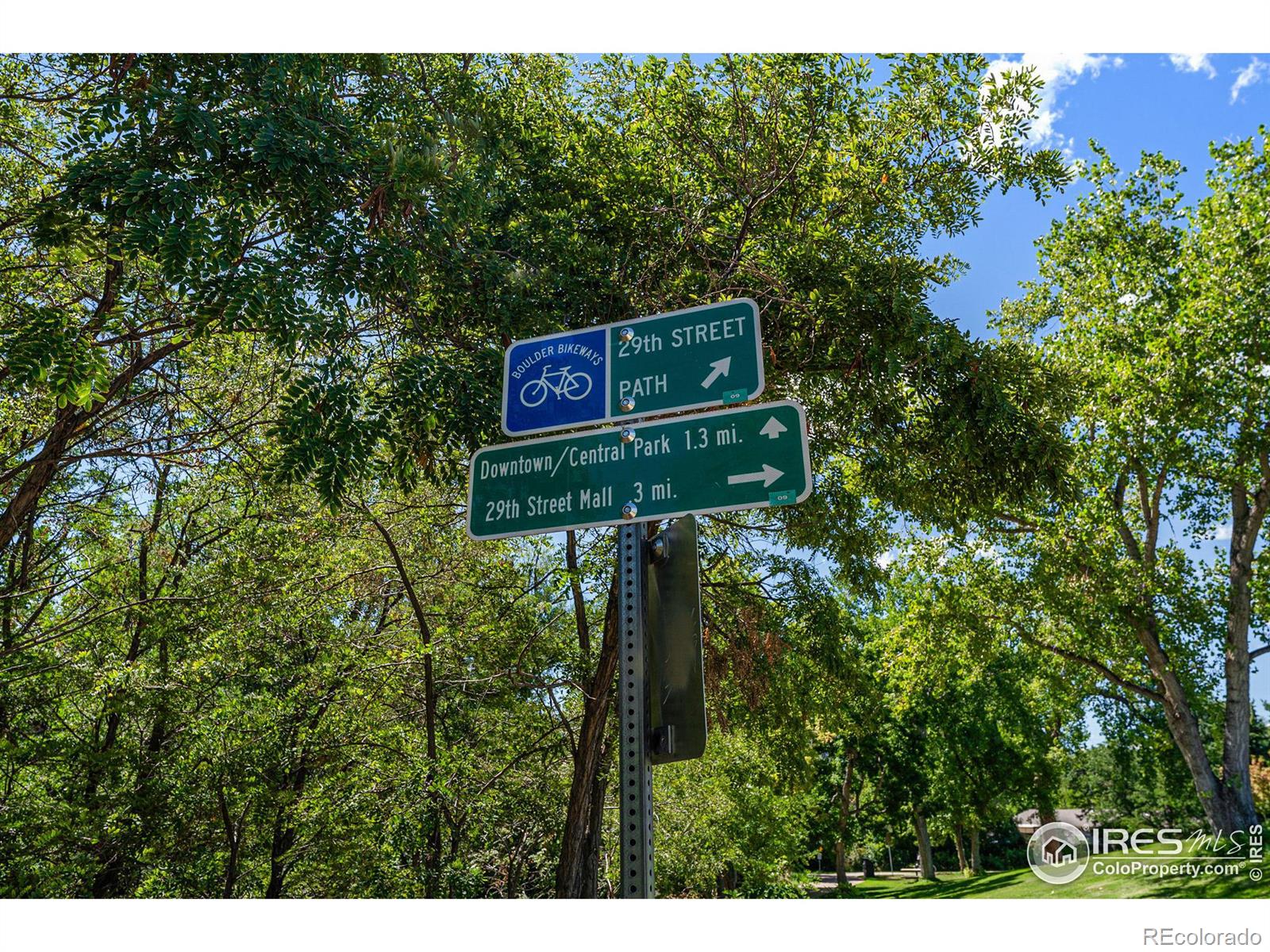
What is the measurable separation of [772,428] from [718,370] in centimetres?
37

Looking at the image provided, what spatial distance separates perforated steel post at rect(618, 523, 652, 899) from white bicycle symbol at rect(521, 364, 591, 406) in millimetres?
634

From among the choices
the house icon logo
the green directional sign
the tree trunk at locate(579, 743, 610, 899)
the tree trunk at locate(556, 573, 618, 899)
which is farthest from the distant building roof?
the green directional sign

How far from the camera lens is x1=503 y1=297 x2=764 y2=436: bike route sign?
9.96 ft

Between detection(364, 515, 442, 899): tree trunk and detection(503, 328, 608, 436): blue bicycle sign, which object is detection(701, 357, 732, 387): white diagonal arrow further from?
detection(364, 515, 442, 899): tree trunk

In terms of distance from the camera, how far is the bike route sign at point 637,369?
3.04 metres

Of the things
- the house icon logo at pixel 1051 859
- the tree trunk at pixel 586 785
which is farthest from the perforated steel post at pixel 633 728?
the house icon logo at pixel 1051 859

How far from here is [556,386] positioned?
3250 millimetres

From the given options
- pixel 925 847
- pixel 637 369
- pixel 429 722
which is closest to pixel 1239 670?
pixel 429 722

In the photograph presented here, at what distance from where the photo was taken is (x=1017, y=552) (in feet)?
52.1

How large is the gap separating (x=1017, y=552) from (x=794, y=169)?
1085 cm

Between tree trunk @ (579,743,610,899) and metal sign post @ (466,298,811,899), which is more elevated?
metal sign post @ (466,298,811,899)

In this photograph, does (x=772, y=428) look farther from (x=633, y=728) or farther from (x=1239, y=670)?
(x=1239, y=670)

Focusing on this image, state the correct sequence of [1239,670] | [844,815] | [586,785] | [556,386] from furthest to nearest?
[844,815], [1239,670], [586,785], [556,386]

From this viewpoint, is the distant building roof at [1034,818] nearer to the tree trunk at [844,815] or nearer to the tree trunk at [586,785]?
the tree trunk at [844,815]
